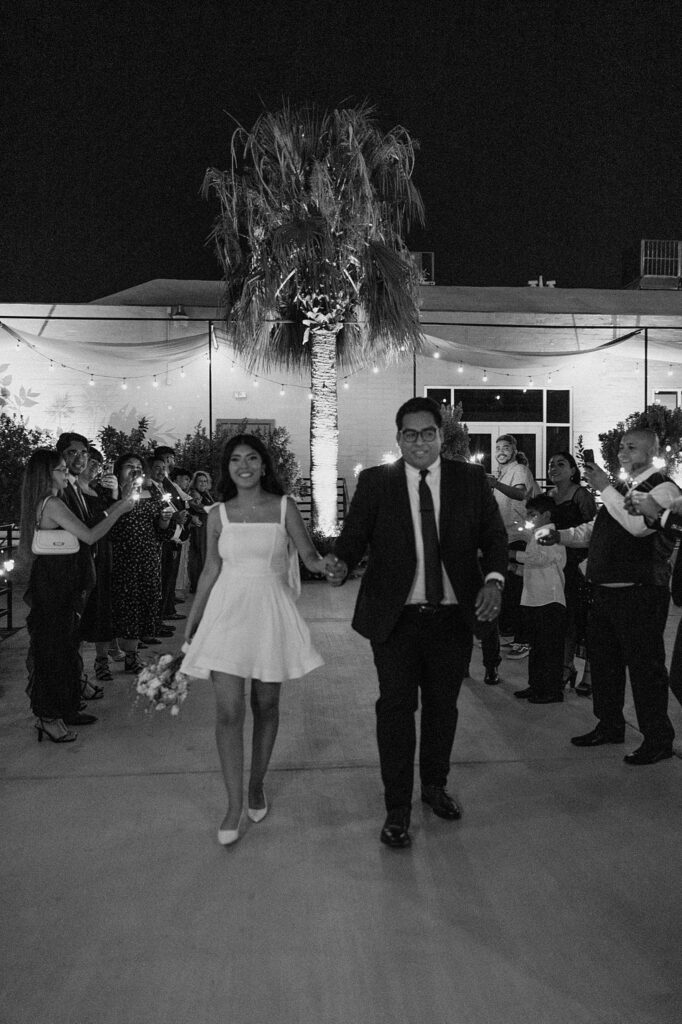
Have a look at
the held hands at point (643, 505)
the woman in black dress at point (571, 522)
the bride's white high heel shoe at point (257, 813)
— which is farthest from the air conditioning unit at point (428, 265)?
the bride's white high heel shoe at point (257, 813)

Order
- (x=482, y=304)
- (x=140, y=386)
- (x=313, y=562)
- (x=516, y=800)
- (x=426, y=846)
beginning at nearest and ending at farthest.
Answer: (x=426, y=846)
(x=313, y=562)
(x=516, y=800)
(x=140, y=386)
(x=482, y=304)

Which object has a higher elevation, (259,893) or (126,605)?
(126,605)

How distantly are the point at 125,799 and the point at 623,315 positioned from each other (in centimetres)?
1685

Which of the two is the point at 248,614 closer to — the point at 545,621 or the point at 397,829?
the point at 397,829

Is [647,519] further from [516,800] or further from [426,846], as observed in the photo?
[426,846]

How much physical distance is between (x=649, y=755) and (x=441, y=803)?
1381 mm

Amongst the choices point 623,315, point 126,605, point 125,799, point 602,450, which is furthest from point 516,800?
point 623,315

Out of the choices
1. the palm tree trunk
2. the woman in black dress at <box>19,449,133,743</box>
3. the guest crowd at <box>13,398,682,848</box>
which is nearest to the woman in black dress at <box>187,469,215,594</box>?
the palm tree trunk

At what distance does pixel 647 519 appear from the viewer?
4.26m

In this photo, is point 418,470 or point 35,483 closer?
point 418,470

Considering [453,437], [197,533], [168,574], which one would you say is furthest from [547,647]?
[453,437]

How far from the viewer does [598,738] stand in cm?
491

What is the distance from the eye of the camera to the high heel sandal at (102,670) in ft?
21.8

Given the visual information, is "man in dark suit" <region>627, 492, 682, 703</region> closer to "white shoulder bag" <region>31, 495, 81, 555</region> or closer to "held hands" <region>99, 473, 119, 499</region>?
"white shoulder bag" <region>31, 495, 81, 555</region>
